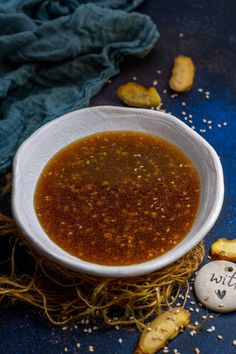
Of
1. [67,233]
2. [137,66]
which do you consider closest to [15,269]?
[67,233]

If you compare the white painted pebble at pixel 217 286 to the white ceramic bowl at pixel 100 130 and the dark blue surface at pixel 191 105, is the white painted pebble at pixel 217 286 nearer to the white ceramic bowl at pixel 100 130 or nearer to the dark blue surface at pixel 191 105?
the dark blue surface at pixel 191 105

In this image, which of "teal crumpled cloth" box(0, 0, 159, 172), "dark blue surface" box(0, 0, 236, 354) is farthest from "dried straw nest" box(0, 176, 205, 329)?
"teal crumpled cloth" box(0, 0, 159, 172)

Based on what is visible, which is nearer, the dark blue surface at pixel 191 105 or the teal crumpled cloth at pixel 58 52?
the dark blue surface at pixel 191 105

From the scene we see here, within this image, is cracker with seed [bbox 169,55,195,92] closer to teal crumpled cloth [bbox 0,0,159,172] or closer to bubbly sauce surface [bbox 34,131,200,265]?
teal crumpled cloth [bbox 0,0,159,172]

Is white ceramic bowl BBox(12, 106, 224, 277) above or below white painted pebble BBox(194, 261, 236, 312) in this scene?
above

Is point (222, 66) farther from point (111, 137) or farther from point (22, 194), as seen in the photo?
point (22, 194)

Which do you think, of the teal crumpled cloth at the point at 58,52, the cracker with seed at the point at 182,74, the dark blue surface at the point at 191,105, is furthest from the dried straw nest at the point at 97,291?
the cracker with seed at the point at 182,74
